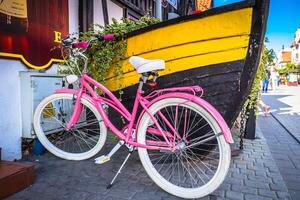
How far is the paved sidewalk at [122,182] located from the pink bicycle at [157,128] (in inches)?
6.9

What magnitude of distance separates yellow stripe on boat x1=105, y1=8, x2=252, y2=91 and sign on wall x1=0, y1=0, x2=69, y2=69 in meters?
1.36

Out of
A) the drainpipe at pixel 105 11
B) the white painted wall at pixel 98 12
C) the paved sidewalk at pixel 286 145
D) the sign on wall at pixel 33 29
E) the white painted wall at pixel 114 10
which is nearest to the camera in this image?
the paved sidewalk at pixel 286 145

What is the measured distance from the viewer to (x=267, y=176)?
3137 mm

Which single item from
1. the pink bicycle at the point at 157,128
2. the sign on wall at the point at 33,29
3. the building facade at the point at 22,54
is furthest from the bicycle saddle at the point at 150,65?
the sign on wall at the point at 33,29

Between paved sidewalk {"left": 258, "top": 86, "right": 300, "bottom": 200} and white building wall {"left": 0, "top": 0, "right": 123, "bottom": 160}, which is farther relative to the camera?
white building wall {"left": 0, "top": 0, "right": 123, "bottom": 160}

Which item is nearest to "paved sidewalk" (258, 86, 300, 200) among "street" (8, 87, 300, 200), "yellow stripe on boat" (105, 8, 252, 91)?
"street" (8, 87, 300, 200)

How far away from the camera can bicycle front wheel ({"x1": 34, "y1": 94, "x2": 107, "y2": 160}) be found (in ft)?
10.9

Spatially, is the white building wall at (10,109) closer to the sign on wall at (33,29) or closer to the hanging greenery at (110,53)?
the sign on wall at (33,29)

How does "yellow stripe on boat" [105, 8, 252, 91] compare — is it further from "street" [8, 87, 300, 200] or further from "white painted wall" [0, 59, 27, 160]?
"white painted wall" [0, 59, 27, 160]

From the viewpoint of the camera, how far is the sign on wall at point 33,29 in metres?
3.30

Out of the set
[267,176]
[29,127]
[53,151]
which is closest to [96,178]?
[53,151]

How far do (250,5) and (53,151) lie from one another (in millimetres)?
2729

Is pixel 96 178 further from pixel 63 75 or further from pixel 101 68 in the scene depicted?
pixel 63 75

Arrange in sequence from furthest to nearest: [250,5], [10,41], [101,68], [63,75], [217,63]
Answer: [63,75]
[101,68]
[10,41]
[217,63]
[250,5]
